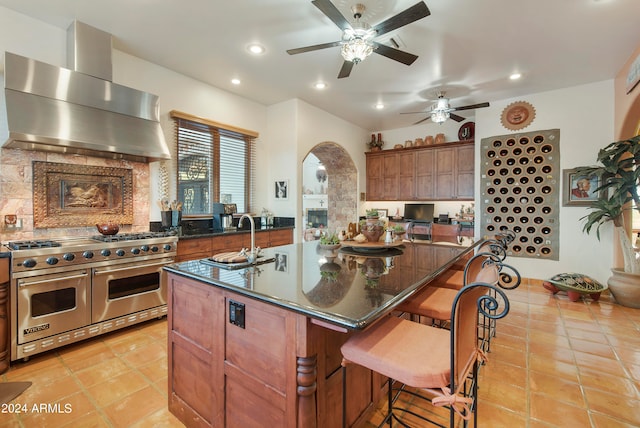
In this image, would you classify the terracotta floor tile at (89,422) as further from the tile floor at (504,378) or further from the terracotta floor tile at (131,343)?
the terracotta floor tile at (131,343)

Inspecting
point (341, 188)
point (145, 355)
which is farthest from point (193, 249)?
point (341, 188)

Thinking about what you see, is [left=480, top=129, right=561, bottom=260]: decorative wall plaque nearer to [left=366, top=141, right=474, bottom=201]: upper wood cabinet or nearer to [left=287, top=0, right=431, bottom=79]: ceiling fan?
[left=366, top=141, right=474, bottom=201]: upper wood cabinet

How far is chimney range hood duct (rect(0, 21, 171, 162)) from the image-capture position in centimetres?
235

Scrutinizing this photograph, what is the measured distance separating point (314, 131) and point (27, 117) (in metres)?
3.63

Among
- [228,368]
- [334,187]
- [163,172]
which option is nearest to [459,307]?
[228,368]

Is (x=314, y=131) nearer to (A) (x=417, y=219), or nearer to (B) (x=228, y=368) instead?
(A) (x=417, y=219)

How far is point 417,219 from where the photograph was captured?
6098mm

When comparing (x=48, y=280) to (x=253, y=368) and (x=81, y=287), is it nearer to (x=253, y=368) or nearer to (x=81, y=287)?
(x=81, y=287)

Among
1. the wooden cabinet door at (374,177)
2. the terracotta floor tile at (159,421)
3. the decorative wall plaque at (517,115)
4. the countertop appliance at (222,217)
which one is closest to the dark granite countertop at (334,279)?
the terracotta floor tile at (159,421)

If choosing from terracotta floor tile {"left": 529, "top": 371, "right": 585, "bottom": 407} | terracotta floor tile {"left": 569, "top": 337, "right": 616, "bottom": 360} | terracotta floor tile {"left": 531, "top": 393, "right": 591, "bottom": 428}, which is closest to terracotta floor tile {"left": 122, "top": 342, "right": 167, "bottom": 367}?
terracotta floor tile {"left": 531, "top": 393, "right": 591, "bottom": 428}

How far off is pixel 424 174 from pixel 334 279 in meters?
5.15

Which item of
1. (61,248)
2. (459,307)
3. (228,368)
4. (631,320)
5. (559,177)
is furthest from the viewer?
(559,177)

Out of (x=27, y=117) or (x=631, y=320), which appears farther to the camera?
(x=631, y=320)

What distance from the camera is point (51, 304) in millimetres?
2359
